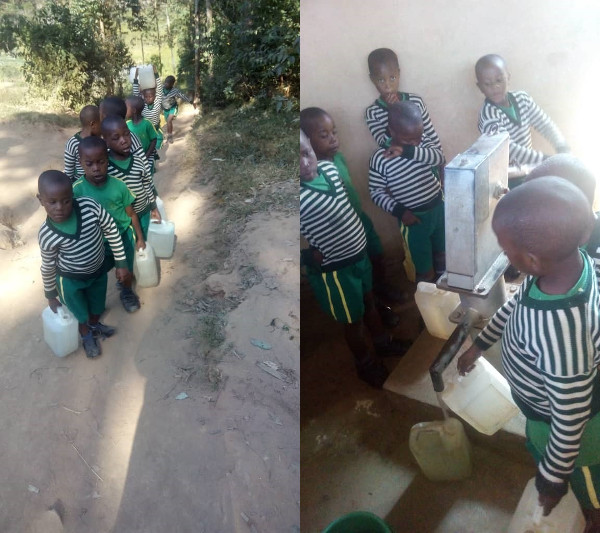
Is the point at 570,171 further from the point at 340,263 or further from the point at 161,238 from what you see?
the point at 161,238

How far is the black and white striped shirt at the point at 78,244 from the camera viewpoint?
1738 millimetres

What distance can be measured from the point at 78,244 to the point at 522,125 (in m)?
1.43

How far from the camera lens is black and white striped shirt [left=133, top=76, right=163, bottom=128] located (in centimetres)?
270

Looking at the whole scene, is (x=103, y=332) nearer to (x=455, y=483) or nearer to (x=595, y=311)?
(x=455, y=483)

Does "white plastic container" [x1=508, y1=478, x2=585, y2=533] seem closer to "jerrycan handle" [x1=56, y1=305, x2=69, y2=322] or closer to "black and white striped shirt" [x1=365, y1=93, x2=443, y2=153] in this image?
"black and white striped shirt" [x1=365, y1=93, x2=443, y2=153]

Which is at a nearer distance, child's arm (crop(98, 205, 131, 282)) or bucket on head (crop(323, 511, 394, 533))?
bucket on head (crop(323, 511, 394, 533))

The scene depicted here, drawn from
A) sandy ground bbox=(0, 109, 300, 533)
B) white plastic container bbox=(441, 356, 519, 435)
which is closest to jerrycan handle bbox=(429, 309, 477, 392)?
white plastic container bbox=(441, 356, 519, 435)

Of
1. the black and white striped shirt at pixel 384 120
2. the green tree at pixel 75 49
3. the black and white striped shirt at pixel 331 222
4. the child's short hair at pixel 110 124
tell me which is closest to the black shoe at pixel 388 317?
the black and white striped shirt at pixel 331 222

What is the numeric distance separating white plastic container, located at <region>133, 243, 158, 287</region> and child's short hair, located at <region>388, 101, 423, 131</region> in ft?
4.83

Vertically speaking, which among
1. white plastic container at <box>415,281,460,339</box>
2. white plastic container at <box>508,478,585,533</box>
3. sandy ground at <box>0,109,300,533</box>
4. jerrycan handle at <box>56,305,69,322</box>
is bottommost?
sandy ground at <box>0,109,300,533</box>

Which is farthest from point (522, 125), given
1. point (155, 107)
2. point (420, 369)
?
point (155, 107)

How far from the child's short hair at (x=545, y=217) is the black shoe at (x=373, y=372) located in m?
0.72

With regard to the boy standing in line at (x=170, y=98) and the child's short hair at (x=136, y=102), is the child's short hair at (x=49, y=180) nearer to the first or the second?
the child's short hair at (x=136, y=102)

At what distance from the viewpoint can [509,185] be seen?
0.95 meters
